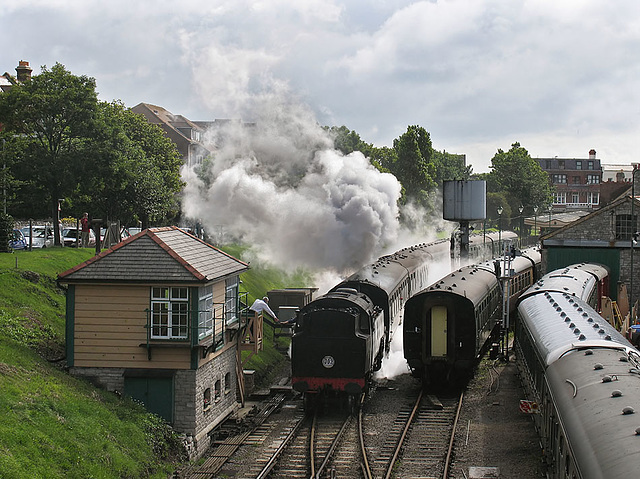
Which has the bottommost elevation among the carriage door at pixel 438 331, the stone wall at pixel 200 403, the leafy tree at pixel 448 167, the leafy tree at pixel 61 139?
the stone wall at pixel 200 403

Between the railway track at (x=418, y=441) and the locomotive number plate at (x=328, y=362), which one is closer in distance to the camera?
the railway track at (x=418, y=441)

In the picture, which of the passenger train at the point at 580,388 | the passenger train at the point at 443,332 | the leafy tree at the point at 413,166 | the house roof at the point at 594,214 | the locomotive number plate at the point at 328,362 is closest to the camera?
the passenger train at the point at 580,388

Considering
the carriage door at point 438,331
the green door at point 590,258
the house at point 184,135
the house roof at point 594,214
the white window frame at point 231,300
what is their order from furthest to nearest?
the house at point 184,135 → the green door at point 590,258 → the house roof at point 594,214 → the carriage door at point 438,331 → the white window frame at point 231,300

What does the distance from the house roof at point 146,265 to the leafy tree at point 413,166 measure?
6044 centimetres

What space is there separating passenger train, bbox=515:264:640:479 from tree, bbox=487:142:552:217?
79.3 m

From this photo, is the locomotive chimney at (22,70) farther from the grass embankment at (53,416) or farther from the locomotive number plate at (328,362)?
the locomotive number plate at (328,362)

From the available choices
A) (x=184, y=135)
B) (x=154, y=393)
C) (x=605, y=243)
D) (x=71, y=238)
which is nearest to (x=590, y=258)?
(x=605, y=243)

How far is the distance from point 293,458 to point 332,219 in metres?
23.1

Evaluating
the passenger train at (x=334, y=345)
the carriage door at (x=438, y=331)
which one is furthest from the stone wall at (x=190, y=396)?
the carriage door at (x=438, y=331)

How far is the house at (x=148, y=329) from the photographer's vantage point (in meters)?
18.7

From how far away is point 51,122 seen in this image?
3284 cm

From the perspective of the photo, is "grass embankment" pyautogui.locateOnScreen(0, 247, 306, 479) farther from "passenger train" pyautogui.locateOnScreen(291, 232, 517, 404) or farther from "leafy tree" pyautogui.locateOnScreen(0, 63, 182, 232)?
"leafy tree" pyautogui.locateOnScreen(0, 63, 182, 232)

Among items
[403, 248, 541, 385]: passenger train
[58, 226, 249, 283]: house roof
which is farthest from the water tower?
[58, 226, 249, 283]: house roof

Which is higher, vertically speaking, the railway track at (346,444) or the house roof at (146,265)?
the house roof at (146,265)
